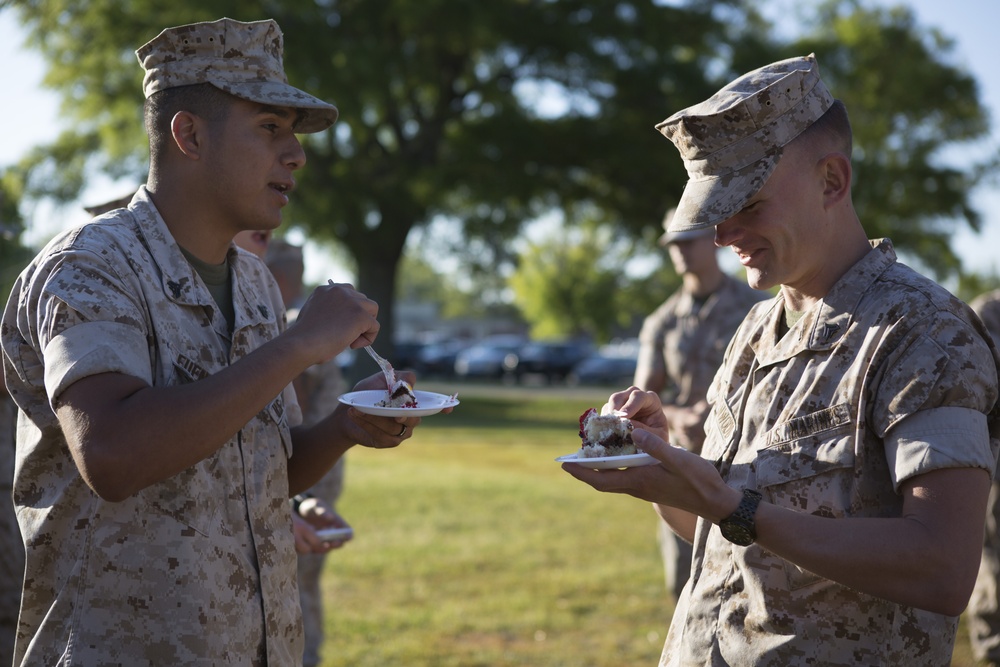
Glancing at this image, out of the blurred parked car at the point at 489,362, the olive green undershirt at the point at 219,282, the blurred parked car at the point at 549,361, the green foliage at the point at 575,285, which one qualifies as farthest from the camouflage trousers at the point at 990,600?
the green foliage at the point at 575,285

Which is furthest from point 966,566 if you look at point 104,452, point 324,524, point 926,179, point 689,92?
point 926,179

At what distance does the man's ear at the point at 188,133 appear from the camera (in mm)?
2838

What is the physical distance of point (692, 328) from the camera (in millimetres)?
7102

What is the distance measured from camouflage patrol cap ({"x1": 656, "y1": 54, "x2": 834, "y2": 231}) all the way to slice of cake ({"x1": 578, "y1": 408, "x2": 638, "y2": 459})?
0.59m

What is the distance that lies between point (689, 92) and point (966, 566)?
25.0 metres

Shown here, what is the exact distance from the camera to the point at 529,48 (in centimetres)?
2783

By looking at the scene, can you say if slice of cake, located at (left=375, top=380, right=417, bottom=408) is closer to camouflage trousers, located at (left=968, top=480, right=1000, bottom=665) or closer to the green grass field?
the green grass field

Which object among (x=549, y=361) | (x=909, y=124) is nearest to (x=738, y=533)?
(x=909, y=124)

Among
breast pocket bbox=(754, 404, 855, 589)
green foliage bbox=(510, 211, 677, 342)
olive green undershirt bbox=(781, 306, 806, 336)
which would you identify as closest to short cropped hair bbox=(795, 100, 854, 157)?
olive green undershirt bbox=(781, 306, 806, 336)

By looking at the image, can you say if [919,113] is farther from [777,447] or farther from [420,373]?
[777,447]

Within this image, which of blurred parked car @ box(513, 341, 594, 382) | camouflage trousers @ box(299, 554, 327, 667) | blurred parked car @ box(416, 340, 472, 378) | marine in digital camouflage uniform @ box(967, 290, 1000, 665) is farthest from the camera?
blurred parked car @ box(416, 340, 472, 378)

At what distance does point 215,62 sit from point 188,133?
0.22 meters

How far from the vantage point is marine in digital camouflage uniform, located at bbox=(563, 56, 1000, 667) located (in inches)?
91.5

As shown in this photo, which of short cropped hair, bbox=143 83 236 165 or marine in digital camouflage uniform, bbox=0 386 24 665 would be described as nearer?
short cropped hair, bbox=143 83 236 165
